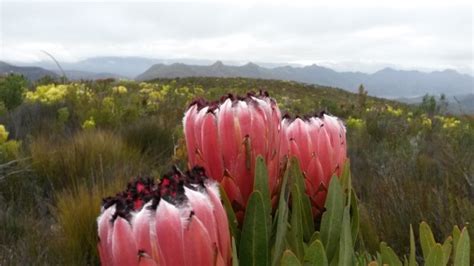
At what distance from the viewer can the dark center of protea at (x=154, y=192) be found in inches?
25.6

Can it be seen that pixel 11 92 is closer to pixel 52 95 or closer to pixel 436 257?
pixel 52 95

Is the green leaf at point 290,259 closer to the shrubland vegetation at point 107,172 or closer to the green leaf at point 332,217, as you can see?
the green leaf at point 332,217

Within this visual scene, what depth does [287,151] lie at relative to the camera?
3.58ft

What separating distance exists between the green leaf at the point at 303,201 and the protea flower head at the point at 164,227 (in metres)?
0.35

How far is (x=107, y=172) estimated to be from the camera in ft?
12.2

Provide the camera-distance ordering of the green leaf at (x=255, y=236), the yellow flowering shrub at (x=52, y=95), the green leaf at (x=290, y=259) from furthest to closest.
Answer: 1. the yellow flowering shrub at (x=52, y=95)
2. the green leaf at (x=255, y=236)
3. the green leaf at (x=290, y=259)

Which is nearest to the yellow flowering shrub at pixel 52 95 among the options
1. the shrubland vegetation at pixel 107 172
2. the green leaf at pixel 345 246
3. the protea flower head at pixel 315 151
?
the shrubland vegetation at pixel 107 172

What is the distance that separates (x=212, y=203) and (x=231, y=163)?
0.81ft

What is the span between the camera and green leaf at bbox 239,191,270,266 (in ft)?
2.88

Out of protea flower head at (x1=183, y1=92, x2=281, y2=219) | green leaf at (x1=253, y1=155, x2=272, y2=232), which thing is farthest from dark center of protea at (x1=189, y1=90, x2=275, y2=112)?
green leaf at (x1=253, y1=155, x2=272, y2=232)

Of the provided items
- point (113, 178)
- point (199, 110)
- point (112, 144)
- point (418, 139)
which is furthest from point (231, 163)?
point (418, 139)

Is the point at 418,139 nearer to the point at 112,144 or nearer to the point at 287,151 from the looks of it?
the point at 112,144

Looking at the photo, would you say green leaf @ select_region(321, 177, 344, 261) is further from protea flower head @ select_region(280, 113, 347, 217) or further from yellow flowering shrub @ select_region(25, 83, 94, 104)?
yellow flowering shrub @ select_region(25, 83, 94, 104)

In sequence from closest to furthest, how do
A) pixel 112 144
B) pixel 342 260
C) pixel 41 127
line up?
pixel 342 260
pixel 112 144
pixel 41 127
